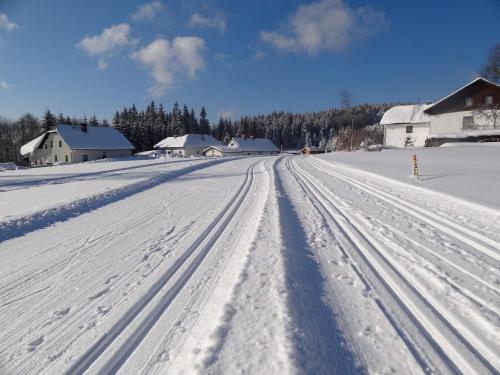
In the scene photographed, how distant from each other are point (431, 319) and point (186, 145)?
8193cm

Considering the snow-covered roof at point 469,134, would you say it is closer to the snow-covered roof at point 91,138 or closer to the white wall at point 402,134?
the white wall at point 402,134

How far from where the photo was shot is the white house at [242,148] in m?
82.1

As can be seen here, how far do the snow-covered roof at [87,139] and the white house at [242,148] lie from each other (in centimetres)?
2596

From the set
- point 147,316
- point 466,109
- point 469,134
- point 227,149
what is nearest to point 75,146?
point 227,149

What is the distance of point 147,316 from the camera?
325 cm

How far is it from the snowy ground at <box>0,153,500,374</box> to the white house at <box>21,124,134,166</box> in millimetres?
54871

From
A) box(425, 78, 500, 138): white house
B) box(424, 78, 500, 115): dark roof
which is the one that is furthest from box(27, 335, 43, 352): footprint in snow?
box(424, 78, 500, 115): dark roof

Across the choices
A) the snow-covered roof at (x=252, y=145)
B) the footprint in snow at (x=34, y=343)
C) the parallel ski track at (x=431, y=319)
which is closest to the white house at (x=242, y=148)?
the snow-covered roof at (x=252, y=145)

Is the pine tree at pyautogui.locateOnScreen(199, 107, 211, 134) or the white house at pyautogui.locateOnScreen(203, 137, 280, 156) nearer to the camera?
the white house at pyautogui.locateOnScreen(203, 137, 280, 156)

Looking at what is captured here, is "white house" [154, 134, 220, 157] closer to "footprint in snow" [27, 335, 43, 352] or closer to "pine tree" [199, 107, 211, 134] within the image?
"pine tree" [199, 107, 211, 134]

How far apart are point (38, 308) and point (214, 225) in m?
3.89

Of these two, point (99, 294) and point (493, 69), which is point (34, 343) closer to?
point (99, 294)

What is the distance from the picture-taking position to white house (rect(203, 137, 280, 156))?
8208 centimetres

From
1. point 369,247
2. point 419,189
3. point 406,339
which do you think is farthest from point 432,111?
point 406,339
